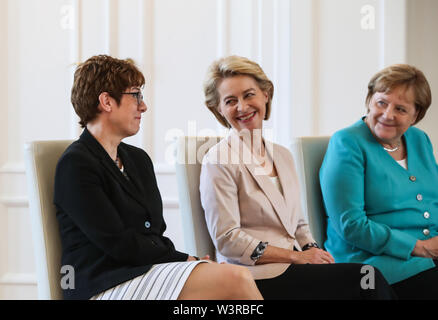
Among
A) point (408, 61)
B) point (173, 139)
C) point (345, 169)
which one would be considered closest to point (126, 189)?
point (345, 169)

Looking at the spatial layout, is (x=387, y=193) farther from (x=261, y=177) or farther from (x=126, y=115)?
(x=126, y=115)

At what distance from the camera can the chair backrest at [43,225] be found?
1.50 metres

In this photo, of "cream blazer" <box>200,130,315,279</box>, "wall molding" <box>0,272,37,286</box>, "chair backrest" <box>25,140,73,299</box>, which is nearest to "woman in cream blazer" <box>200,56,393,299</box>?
"cream blazer" <box>200,130,315,279</box>

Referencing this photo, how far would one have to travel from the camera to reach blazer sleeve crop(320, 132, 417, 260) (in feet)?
5.78

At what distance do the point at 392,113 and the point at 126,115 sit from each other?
911 mm

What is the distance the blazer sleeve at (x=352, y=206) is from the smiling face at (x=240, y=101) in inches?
12.3

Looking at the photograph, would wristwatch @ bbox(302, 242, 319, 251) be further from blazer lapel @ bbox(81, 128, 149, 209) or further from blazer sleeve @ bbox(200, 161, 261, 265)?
blazer lapel @ bbox(81, 128, 149, 209)

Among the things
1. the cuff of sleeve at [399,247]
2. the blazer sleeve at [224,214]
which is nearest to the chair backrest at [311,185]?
the cuff of sleeve at [399,247]

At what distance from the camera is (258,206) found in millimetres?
1679

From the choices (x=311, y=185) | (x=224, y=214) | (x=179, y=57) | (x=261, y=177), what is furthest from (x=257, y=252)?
(x=179, y=57)

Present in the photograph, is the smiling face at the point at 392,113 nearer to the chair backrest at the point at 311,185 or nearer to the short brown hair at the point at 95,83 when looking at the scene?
the chair backrest at the point at 311,185

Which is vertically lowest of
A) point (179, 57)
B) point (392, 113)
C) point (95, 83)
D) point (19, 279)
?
point (19, 279)

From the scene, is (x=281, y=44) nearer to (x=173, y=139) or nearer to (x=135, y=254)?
(x=173, y=139)
